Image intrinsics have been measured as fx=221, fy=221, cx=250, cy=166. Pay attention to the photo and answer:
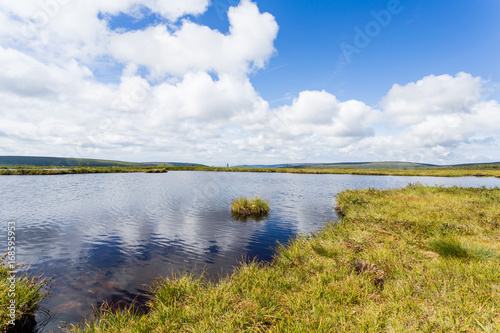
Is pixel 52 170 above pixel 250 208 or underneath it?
above

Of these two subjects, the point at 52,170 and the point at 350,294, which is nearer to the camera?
the point at 350,294

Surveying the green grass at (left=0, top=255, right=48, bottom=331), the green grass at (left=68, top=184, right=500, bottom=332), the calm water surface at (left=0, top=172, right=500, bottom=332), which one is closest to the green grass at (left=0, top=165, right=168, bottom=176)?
the calm water surface at (left=0, top=172, right=500, bottom=332)

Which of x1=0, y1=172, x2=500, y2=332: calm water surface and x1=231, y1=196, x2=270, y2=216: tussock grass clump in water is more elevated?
x1=231, y1=196, x2=270, y2=216: tussock grass clump in water

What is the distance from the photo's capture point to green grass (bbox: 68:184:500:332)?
20.1 ft

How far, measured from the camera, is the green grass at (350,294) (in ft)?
20.1

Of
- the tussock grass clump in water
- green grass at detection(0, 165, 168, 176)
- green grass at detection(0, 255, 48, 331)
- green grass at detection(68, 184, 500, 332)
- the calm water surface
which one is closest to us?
green grass at detection(68, 184, 500, 332)

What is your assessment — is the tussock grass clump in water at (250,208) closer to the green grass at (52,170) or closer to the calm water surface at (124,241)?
the calm water surface at (124,241)

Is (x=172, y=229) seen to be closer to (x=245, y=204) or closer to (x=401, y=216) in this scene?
(x=245, y=204)

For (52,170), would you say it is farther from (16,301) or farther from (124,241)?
(16,301)

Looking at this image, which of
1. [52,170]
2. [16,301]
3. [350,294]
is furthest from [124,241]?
[52,170]

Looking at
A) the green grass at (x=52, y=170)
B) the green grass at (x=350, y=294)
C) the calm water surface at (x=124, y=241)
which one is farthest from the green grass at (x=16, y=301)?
the green grass at (x=52, y=170)

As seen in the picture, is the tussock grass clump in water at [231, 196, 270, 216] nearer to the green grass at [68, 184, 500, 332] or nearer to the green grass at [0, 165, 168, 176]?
the green grass at [68, 184, 500, 332]

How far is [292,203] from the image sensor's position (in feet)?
111

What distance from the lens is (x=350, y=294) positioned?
7.64 metres
